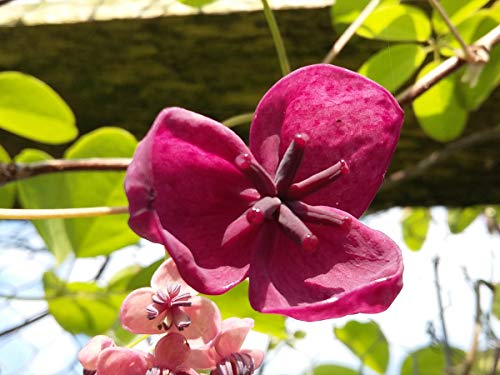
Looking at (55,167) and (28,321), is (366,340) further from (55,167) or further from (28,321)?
(55,167)

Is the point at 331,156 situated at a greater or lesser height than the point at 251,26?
greater

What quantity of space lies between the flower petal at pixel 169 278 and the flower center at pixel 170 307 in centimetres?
1

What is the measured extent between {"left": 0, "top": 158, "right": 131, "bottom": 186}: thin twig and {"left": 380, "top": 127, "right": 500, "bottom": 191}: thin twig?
473 mm

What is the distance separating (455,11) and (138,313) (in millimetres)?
521

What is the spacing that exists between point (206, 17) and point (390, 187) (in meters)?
0.36

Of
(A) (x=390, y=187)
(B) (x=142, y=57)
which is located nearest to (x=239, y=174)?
(B) (x=142, y=57)

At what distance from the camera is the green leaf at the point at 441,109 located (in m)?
0.84

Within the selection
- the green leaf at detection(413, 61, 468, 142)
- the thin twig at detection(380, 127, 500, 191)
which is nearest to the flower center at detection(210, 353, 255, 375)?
the green leaf at detection(413, 61, 468, 142)

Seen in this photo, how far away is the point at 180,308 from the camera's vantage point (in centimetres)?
43

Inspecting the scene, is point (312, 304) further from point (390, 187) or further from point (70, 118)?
point (390, 187)

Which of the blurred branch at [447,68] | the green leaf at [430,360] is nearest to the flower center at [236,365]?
the blurred branch at [447,68]

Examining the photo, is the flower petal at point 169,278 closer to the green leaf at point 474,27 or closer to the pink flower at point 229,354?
the pink flower at point 229,354

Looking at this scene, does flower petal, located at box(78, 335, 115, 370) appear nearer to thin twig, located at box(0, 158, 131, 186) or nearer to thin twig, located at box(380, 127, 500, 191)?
thin twig, located at box(0, 158, 131, 186)

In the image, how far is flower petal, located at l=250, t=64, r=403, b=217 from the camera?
0.49 m
